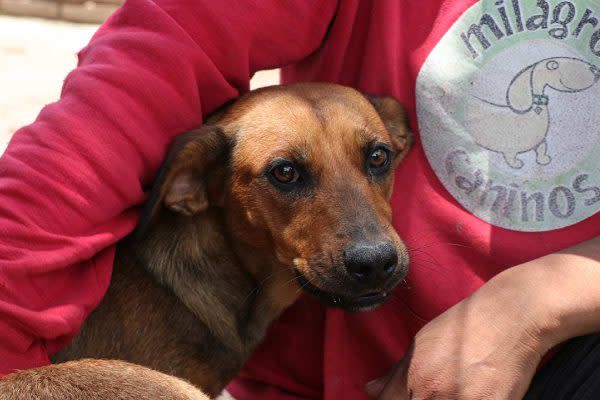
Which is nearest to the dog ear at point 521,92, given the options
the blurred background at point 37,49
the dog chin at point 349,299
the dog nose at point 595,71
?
the dog nose at point 595,71

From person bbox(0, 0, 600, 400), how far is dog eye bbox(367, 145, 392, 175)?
0.08 meters

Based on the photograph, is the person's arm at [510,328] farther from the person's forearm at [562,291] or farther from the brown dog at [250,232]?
the brown dog at [250,232]

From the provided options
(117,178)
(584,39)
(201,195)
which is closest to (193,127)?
(201,195)

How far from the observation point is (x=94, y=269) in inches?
97.1

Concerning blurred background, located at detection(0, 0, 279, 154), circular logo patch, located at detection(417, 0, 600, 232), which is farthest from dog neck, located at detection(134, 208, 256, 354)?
blurred background, located at detection(0, 0, 279, 154)

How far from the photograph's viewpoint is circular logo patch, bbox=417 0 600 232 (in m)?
2.55

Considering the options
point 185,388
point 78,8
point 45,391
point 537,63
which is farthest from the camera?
point 78,8

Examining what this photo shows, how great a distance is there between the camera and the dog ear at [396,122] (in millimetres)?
2908

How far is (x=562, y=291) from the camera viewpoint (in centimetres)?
228

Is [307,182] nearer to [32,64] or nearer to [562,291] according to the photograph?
[562,291]

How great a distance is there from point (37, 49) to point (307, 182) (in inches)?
253

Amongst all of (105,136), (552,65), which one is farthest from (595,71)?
(105,136)

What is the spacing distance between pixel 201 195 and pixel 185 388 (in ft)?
2.95

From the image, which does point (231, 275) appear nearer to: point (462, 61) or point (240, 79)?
point (240, 79)
